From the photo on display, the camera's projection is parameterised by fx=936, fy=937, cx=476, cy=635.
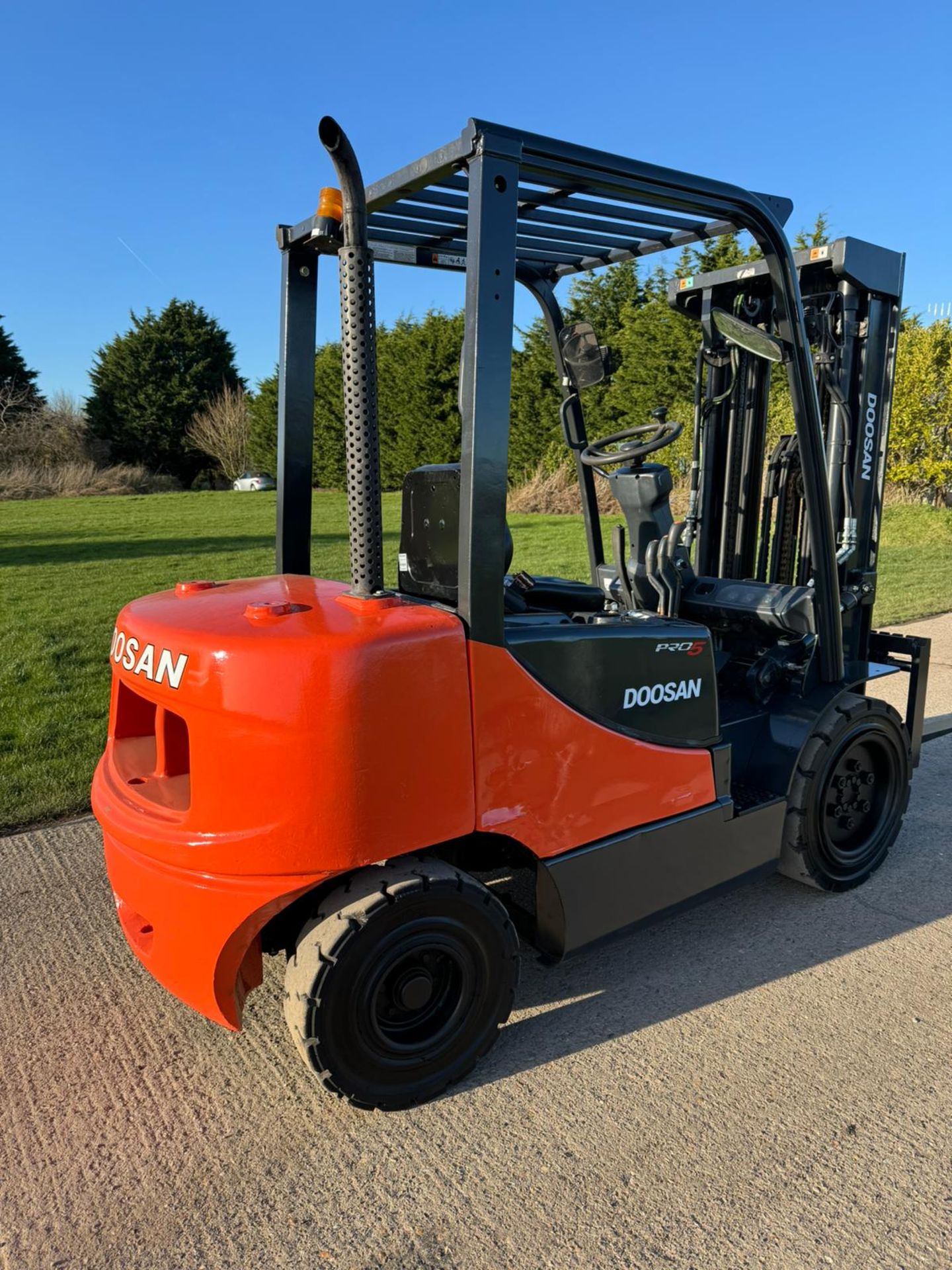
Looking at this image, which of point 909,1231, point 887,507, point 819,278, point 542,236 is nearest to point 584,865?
point 909,1231

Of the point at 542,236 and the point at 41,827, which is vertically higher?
the point at 542,236

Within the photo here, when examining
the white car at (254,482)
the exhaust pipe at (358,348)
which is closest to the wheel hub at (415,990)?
the exhaust pipe at (358,348)

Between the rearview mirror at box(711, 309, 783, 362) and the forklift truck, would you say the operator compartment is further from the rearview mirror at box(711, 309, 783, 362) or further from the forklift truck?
the rearview mirror at box(711, 309, 783, 362)

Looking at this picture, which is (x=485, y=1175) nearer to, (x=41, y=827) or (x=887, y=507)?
(x=41, y=827)

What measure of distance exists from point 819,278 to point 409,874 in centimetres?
324

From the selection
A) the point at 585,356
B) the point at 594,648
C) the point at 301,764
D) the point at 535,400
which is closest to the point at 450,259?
the point at 585,356

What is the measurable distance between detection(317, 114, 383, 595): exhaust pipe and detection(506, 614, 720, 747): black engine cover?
548mm

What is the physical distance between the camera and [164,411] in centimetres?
4000

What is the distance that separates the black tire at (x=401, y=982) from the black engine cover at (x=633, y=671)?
66 centimetres

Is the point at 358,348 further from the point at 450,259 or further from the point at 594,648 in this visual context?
the point at 450,259

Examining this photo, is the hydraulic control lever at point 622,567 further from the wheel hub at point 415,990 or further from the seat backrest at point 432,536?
the wheel hub at point 415,990

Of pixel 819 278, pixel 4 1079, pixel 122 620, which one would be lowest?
pixel 4 1079

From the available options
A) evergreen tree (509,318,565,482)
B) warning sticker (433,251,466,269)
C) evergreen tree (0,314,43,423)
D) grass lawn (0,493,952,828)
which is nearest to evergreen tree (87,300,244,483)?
evergreen tree (0,314,43,423)

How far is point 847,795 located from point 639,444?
5.61 feet
